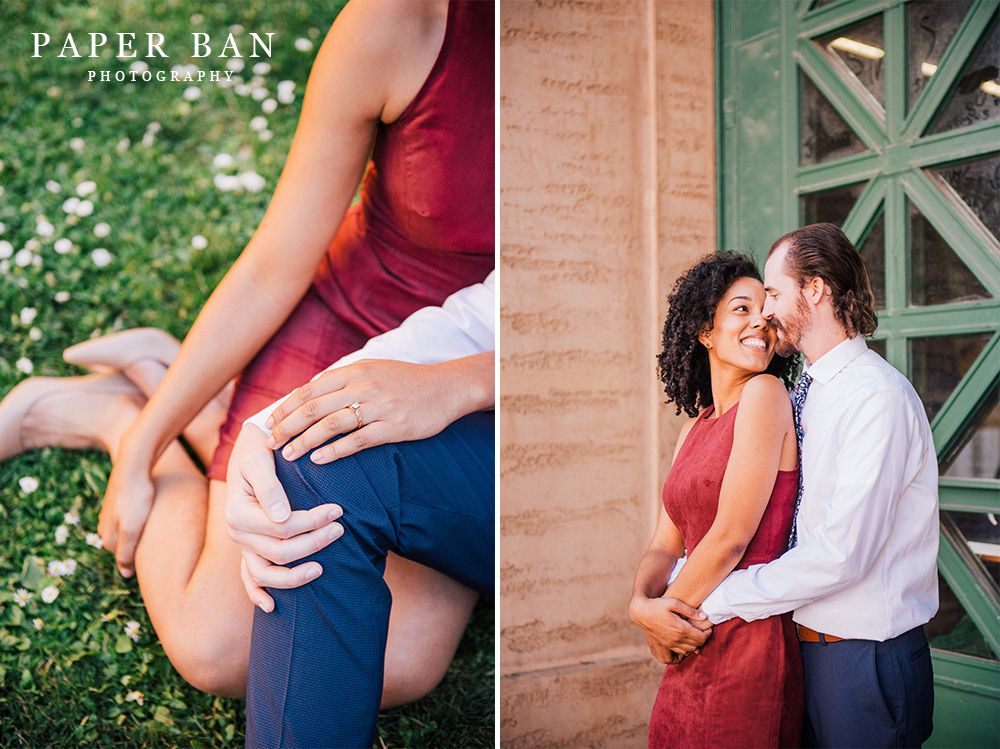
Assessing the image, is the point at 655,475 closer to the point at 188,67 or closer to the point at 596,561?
the point at 596,561

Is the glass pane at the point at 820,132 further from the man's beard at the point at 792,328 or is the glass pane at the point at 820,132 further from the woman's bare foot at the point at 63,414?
the woman's bare foot at the point at 63,414

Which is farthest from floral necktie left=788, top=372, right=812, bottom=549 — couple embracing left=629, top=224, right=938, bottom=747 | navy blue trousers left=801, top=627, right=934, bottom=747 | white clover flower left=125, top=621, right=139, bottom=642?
white clover flower left=125, top=621, right=139, bottom=642

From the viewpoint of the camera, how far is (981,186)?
77.8 inches

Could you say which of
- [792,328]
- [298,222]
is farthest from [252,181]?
[792,328]

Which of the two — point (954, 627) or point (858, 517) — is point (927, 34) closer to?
point (858, 517)

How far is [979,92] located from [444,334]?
4.91 feet

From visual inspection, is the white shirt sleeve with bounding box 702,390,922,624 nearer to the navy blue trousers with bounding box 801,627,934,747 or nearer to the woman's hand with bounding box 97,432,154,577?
the navy blue trousers with bounding box 801,627,934,747

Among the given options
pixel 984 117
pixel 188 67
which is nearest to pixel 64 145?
pixel 188 67

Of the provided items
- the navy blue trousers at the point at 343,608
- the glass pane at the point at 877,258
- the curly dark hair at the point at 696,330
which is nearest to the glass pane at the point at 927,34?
the glass pane at the point at 877,258

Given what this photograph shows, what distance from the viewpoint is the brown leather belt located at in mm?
1741

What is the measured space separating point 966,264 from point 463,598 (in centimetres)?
162

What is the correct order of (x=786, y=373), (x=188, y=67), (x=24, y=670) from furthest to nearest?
(x=188, y=67) < (x=24, y=670) < (x=786, y=373)

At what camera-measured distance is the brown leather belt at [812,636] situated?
5.71 feet

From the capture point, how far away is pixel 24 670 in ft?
7.33
